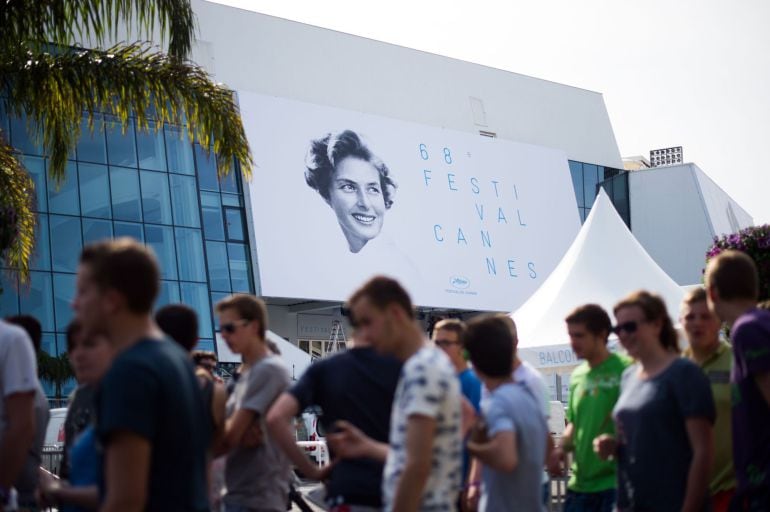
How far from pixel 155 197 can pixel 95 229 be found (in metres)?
2.16

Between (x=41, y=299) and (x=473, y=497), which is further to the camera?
(x=41, y=299)

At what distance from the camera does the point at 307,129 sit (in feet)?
123

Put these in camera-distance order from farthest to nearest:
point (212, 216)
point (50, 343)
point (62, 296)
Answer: point (212, 216)
point (62, 296)
point (50, 343)

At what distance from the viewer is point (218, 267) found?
3450 centimetres

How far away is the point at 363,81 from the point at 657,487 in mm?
37024

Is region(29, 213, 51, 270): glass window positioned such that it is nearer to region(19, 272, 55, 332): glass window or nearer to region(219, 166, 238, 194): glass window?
region(19, 272, 55, 332): glass window

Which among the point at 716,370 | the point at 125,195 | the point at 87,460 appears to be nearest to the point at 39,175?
the point at 125,195

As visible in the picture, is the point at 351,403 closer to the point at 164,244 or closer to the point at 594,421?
the point at 594,421

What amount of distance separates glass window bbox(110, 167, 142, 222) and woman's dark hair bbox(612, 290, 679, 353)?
2884 cm

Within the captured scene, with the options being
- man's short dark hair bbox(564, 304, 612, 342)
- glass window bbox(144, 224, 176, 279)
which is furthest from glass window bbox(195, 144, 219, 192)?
man's short dark hair bbox(564, 304, 612, 342)

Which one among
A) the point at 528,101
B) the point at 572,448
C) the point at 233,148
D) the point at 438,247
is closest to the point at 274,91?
the point at 438,247

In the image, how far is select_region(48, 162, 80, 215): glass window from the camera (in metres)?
31.9

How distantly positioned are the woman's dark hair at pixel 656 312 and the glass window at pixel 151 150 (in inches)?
1169

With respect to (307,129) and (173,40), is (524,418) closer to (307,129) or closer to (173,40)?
(173,40)
